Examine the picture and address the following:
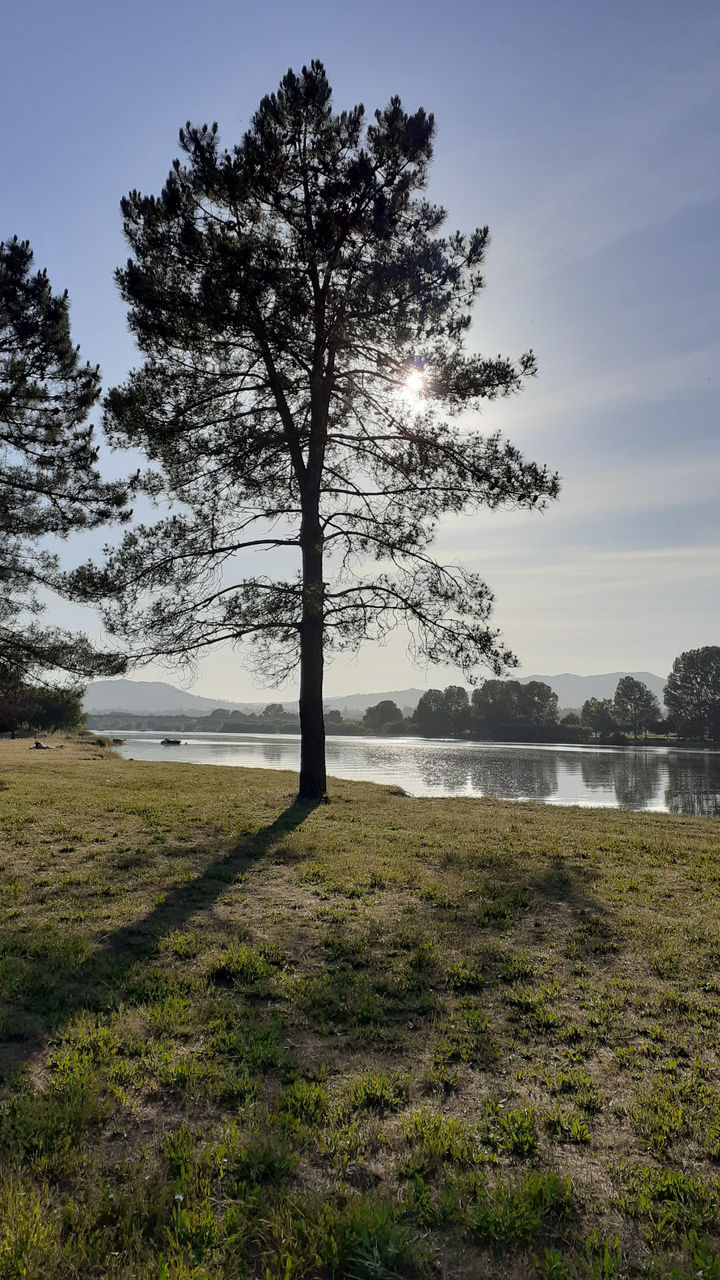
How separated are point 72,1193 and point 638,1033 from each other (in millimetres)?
3684

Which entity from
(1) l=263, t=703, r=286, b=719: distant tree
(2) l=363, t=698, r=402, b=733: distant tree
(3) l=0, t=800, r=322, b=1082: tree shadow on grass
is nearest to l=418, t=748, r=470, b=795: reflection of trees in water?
(3) l=0, t=800, r=322, b=1082: tree shadow on grass

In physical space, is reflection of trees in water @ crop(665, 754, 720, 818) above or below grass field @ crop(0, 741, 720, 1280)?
below

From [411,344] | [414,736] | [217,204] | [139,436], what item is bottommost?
[414,736]

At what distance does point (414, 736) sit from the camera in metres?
111

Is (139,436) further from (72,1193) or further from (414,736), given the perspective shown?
(414,736)

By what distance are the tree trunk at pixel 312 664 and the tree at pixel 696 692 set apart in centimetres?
8065

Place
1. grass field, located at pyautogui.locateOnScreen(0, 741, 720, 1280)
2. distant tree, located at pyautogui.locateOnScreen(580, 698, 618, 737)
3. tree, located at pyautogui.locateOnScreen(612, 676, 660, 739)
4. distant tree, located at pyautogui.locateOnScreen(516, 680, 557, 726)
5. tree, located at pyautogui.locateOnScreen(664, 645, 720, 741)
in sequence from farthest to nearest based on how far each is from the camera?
distant tree, located at pyautogui.locateOnScreen(516, 680, 557, 726) → distant tree, located at pyautogui.locateOnScreen(580, 698, 618, 737) → tree, located at pyautogui.locateOnScreen(612, 676, 660, 739) → tree, located at pyautogui.locateOnScreen(664, 645, 720, 741) → grass field, located at pyautogui.locateOnScreen(0, 741, 720, 1280)

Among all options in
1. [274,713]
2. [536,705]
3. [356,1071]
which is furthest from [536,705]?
[356,1071]

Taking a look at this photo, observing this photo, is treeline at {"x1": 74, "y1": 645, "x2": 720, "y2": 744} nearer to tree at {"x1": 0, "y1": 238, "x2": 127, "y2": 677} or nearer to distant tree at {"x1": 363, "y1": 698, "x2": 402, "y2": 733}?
distant tree at {"x1": 363, "y1": 698, "x2": 402, "y2": 733}

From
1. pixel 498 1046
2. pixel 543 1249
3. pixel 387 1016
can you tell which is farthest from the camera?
pixel 387 1016

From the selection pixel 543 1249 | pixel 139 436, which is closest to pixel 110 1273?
pixel 543 1249

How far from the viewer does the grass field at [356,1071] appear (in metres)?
2.73

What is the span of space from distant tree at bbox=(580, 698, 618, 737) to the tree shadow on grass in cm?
8754

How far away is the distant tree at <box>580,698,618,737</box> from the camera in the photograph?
88.1m
